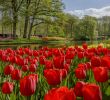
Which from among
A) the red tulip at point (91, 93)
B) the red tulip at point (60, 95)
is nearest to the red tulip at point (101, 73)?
the red tulip at point (91, 93)

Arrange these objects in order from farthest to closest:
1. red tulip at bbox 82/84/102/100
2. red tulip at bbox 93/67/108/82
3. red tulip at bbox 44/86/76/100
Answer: red tulip at bbox 93/67/108/82 < red tulip at bbox 82/84/102/100 < red tulip at bbox 44/86/76/100

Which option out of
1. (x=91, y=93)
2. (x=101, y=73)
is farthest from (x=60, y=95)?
(x=101, y=73)

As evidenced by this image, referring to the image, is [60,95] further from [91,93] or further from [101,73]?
[101,73]

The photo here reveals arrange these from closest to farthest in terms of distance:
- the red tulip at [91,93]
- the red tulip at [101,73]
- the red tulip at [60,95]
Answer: the red tulip at [60,95], the red tulip at [91,93], the red tulip at [101,73]

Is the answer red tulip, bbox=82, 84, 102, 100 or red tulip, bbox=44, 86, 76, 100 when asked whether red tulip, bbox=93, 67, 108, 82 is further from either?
red tulip, bbox=44, 86, 76, 100

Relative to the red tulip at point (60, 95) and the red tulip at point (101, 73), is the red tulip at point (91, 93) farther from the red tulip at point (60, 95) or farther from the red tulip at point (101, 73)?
the red tulip at point (101, 73)

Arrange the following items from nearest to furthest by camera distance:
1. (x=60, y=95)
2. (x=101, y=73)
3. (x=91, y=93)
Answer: (x=60, y=95) < (x=91, y=93) < (x=101, y=73)

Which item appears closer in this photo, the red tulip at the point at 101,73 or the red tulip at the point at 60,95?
the red tulip at the point at 60,95

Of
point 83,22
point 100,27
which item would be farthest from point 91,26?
point 100,27

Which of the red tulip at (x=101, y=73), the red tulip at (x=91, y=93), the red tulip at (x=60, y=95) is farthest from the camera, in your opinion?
the red tulip at (x=101, y=73)

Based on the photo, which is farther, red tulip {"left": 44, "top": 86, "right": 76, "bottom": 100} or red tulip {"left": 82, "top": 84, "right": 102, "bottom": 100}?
red tulip {"left": 82, "top": 84, "right": 102, "bottom": 100}

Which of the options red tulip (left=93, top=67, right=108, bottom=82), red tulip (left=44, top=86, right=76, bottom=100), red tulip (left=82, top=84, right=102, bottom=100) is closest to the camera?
red tulip (left=44, top=86, right=76, bottom=100)

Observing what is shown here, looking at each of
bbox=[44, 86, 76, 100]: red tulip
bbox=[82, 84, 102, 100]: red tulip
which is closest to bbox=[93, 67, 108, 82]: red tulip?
bbox=[82, 84, 102, 100]: red tulip

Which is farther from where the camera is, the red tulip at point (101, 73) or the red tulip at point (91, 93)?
the red tulip at point (101, 73)
